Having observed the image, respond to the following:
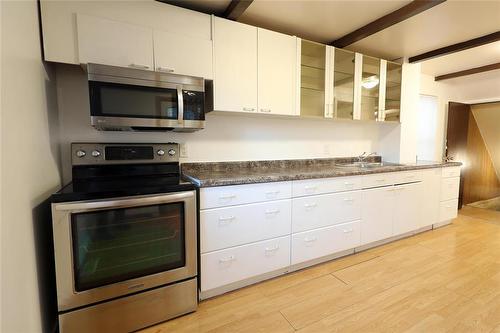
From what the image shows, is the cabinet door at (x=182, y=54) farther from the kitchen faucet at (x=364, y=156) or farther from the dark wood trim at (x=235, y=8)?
the kitchen faucet at (x=364, y=156)

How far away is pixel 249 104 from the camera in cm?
208

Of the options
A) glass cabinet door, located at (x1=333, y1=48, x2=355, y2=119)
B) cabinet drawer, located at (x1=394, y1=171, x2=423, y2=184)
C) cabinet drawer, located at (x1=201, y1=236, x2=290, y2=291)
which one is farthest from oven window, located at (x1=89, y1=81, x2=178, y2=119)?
cabinet drawer, located at (x1=394, y1=171, x2=423, y2=184)

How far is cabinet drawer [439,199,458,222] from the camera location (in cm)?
318

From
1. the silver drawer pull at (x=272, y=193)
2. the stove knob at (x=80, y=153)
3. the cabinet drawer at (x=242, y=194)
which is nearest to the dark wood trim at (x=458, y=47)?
the cabinet drawer at (x=242, y=194)

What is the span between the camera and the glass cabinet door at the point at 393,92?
2.99 meters

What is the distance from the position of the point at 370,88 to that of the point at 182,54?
7.18ft

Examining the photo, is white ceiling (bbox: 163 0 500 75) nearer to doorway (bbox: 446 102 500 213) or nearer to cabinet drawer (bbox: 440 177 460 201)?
cabinet drawer (bbox: 440 177 460 201)

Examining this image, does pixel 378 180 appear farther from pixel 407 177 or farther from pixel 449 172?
pixel 449 172

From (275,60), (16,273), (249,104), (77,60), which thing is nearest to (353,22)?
(275,60)

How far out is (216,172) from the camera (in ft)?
7.41

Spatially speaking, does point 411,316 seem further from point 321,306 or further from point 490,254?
point 490,254

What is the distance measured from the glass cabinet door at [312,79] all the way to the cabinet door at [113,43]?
4.56 ft

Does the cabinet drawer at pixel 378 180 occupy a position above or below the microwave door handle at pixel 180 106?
below

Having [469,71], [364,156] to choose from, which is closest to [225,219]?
[364,156]
